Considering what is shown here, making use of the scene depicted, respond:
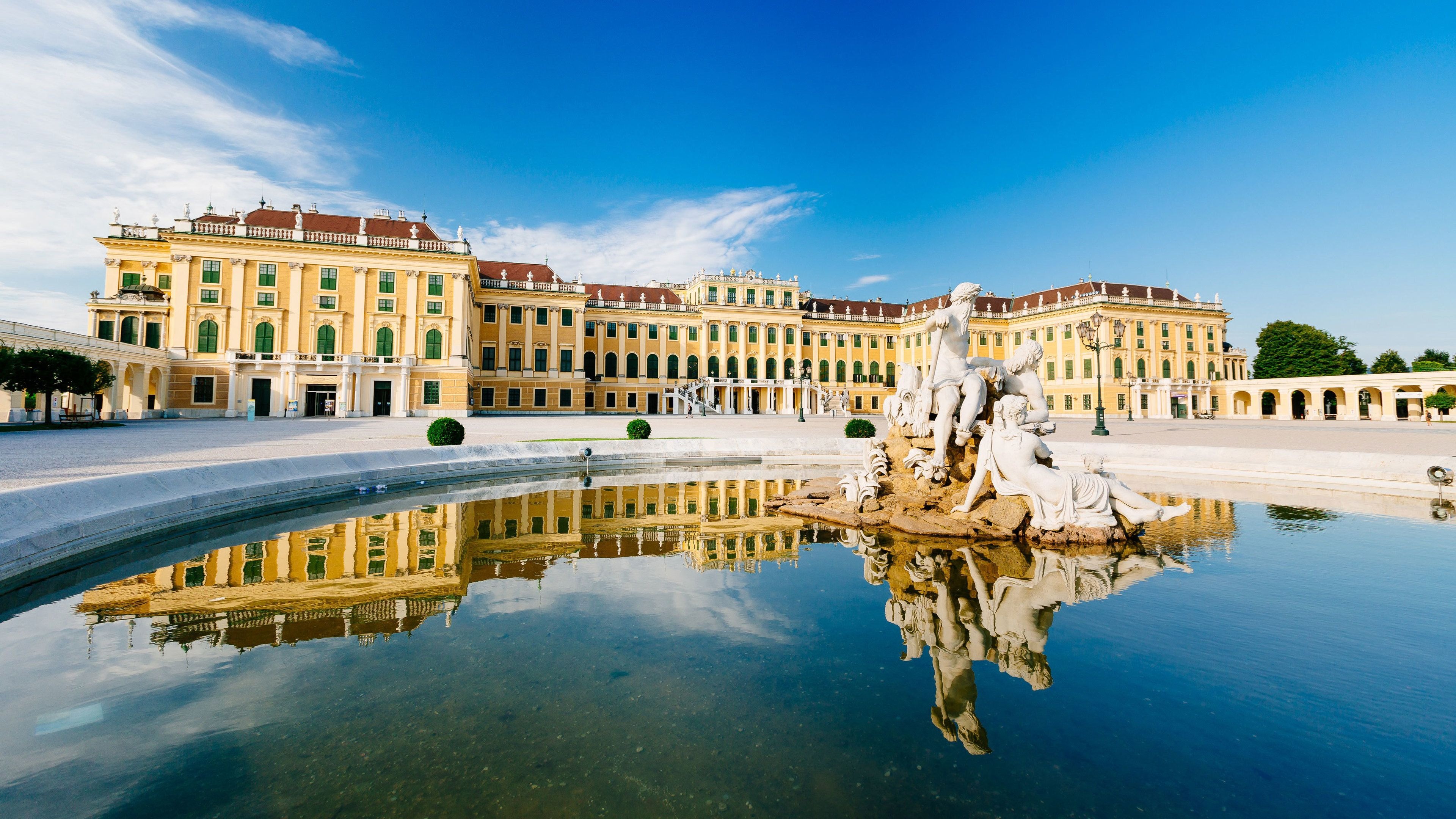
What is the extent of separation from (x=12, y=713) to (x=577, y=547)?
3826 mm

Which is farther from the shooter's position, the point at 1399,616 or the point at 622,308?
the point at 622,308

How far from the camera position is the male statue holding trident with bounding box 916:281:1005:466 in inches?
291

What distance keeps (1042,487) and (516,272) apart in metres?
51.3

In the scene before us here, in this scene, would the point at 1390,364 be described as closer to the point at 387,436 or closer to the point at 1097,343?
the point at 1097,343

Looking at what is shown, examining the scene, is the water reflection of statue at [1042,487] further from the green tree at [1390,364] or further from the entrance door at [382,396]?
the green tree at [1390,364]

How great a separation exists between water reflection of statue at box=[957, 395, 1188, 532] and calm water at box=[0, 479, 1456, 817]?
73 centimetres

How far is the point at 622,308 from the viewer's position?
52.7m

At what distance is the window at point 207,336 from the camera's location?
33281mm

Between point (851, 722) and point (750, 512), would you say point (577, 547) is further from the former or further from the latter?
point (851, 722)

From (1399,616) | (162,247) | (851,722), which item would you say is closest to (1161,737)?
(851,722)

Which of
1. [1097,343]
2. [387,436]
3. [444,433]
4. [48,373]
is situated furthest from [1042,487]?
[48,373]

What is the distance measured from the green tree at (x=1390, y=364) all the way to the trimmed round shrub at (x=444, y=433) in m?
83.0

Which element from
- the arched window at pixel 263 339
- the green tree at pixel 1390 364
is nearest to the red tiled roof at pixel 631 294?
the arched window at pixel 263 339

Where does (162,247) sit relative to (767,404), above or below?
above
